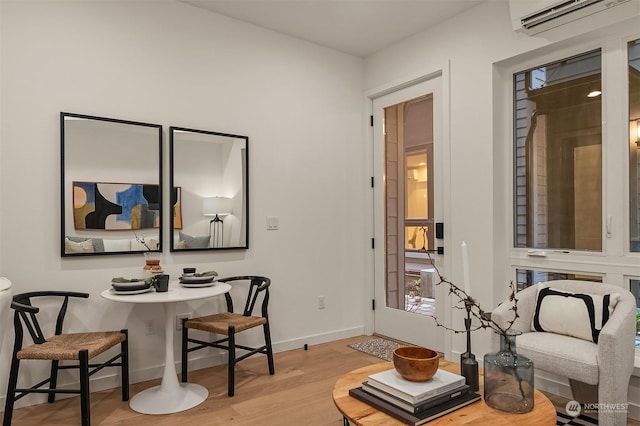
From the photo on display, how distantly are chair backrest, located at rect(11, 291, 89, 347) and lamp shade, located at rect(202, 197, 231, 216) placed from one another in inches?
40.9

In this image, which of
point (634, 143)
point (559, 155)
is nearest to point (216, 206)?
point (559, 155)

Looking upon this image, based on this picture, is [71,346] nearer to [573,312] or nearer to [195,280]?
[195,280]

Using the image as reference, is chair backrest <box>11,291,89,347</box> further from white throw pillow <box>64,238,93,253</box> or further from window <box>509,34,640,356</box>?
window <box>509,34,640,356</box>

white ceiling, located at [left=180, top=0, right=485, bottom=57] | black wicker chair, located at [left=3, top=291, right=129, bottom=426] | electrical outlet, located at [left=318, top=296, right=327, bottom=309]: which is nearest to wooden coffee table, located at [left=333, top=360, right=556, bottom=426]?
black wicker chair, located at [left=3, top=291, right=129, bottom=426]

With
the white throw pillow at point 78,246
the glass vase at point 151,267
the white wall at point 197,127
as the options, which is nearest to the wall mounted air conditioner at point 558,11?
the white wall at point 197,127

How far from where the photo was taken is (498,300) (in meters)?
3.30

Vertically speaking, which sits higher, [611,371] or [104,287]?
[104,287]

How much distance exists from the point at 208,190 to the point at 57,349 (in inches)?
60.1

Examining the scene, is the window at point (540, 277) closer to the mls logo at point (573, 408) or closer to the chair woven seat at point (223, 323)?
the mls logo at point (573, 408)

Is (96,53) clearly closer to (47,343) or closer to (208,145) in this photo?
(208,145)

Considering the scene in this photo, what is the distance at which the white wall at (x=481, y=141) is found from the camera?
3.27 m

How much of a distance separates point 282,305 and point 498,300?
1.81 m

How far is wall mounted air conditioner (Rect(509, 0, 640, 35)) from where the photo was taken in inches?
103

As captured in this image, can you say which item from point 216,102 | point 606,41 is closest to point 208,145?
point 216,102
